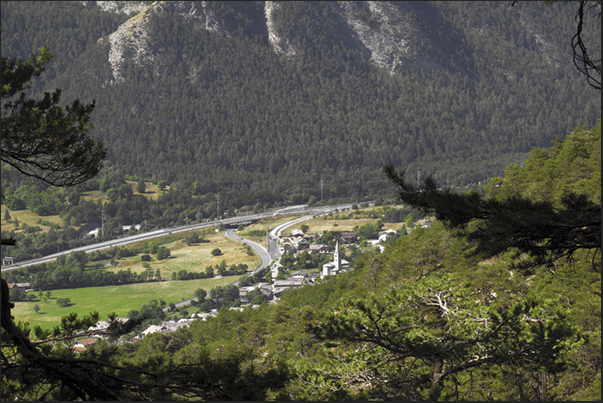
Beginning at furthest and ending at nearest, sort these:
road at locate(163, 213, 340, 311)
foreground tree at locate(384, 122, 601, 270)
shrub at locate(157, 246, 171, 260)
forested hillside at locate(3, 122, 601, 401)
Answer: shrub at locate(157, 246, 171, 260) < road at locate(163, 213, 340, 311) < forested hillside at locate(3, 122, 601, 401) < foreground tree at locate(384, 122, 601, 270)

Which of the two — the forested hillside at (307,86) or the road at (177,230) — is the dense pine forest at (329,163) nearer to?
the forested hillside at (307,86)

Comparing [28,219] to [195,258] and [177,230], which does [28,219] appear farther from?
[195,258]

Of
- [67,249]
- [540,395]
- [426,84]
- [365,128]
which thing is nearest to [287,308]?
[540,395]

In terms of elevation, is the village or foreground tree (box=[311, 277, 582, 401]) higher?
foreground tree (box=[311, 277, 582, 401])

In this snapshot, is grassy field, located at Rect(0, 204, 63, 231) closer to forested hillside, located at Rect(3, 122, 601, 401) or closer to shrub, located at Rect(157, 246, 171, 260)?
shrub, located at Rect(157, 246, 171, 260)

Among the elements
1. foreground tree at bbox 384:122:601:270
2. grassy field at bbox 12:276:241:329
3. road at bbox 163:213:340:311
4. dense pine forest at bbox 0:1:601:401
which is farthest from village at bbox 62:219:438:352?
foreground tree at bbox 384:122:601:270

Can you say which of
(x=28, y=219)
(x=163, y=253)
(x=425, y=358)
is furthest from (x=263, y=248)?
(x=425, y=358)

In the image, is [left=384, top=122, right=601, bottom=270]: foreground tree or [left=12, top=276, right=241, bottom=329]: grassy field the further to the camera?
[left=12, top=276, right=241, bottom=329]: grassy field
